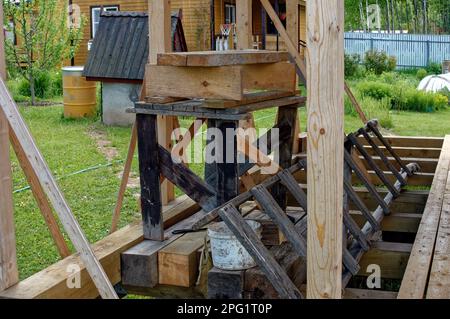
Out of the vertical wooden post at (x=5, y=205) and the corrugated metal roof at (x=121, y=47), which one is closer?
the vertical wooden post at (x=5, y=205)

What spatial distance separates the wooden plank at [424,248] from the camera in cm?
400

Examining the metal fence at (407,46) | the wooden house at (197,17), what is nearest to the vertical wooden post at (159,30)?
the wooden house at (197,17)

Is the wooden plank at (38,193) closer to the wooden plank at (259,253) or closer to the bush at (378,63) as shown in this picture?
the wooden plank at (259,253)

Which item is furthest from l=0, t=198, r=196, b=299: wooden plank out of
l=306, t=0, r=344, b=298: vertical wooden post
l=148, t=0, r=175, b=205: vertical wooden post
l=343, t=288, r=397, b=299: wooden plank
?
l=306, t=0, r=344, b=298: vertical wooden post

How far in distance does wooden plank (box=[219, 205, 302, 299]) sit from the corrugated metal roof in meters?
8.90

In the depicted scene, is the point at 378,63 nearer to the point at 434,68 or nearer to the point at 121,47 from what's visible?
the point at 434,68

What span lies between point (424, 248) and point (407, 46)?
88.3ft

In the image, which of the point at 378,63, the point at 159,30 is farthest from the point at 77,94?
the point at 378,63

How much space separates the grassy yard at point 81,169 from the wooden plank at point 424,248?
9.03ft

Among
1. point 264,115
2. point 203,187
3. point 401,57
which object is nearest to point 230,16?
point 401,57

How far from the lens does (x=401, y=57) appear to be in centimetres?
3053

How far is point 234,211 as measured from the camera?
383 cm

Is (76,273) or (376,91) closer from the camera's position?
(76,273)

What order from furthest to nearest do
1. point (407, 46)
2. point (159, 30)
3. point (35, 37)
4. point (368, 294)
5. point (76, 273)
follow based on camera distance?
point (407, 46) < point (35, 37) < point (159, 30) < point (368, 294) < point (76, 273)
